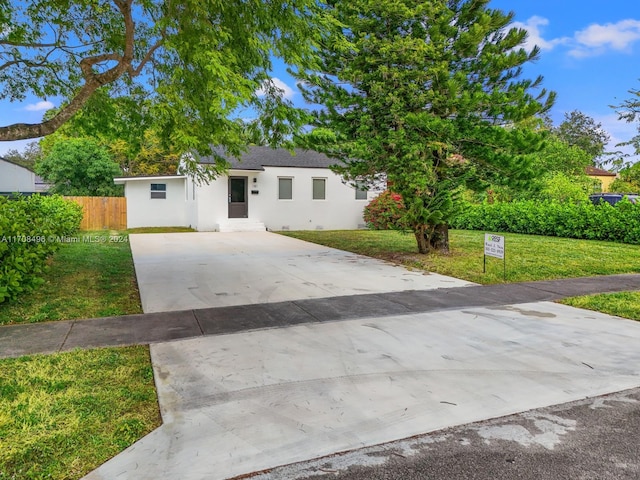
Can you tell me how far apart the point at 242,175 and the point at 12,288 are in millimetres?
13935

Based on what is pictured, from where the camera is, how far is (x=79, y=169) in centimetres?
2419

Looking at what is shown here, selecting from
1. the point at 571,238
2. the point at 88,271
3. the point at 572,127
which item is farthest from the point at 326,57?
the point at 572,127

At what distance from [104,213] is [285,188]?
882cm

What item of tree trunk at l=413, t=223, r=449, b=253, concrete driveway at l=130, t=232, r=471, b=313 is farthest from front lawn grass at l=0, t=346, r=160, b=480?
tree trunk at l=413, t=223, r=449, b=253

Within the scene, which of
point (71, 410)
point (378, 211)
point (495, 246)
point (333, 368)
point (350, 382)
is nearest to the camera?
point (71, 410)

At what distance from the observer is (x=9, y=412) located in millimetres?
2930

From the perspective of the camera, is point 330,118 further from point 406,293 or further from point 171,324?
point 171,324

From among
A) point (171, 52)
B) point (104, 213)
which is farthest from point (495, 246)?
point (104, 213)

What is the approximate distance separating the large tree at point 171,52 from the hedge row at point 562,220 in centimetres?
632

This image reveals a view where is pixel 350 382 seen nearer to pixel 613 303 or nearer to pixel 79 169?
pixel 613 303

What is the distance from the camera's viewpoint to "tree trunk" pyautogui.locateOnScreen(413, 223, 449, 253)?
1077cm

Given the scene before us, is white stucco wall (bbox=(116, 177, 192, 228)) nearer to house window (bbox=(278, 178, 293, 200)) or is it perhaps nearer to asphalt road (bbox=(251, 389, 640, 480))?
house window (bbox=(278, 178, 293, 200))

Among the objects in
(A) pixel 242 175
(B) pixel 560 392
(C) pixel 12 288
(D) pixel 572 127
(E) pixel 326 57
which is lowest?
(B) pixel 560 392

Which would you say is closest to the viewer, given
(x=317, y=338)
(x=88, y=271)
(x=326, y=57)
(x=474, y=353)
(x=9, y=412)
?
(x=9, y=412)
